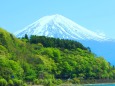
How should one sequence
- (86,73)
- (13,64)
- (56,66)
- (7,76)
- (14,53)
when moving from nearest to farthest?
1. (7,76)
2. (13,64)
3. (14,53)
4. (56,66)
5. (86,73)

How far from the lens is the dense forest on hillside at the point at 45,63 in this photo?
5509 cm

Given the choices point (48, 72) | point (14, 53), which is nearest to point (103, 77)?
point (48, 72)

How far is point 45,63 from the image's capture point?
66188mm

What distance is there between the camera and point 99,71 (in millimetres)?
79500

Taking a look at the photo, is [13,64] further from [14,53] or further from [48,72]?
[48,72]

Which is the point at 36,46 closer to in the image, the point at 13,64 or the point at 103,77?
the point at 103,77

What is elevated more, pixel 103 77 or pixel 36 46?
pixel 36 46

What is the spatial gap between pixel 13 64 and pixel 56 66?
647 inches

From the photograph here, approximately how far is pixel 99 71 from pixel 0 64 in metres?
30.2

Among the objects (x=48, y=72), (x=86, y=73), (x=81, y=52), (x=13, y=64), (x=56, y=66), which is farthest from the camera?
(x=81, y=52)

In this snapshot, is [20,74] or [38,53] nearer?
[20,74]

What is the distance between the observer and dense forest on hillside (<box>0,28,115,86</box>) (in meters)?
55.1

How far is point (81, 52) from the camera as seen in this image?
3356 inches

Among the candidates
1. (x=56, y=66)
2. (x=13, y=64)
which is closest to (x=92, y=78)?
(x=56, y=66)
